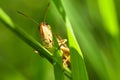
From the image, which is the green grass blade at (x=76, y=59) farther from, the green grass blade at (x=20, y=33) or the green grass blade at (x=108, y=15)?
the green grass blade at (x=108, y=15)

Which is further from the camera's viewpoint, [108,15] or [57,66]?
[108,15]

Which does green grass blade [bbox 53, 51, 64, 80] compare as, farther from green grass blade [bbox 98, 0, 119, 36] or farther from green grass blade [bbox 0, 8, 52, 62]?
green grass blade [bbox 98, 0, 119, 36]

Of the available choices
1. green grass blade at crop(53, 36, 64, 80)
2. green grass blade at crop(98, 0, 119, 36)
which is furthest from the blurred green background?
green grass blade at crop(53, 36, 64, 80)

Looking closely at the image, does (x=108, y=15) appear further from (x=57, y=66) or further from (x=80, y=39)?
(x=57, y=66)

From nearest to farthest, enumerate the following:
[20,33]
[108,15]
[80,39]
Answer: [20,33] → [80,39] → [108,15]

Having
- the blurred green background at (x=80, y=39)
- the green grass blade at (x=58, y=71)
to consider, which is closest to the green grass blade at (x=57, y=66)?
the green grass blade at (x=58, y=71)

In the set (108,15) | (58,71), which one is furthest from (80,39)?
(58,71)

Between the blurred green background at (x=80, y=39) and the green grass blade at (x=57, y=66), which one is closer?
the green grass blade at (x=57, y=66)

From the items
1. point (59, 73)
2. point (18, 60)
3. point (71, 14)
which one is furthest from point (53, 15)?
point (18, 60)
